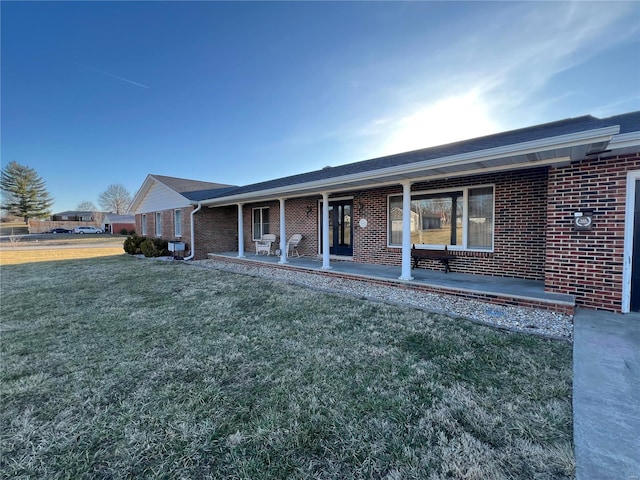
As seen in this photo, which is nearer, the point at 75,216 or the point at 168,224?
the point at 168,224

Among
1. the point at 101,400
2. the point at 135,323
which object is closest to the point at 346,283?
the point at 135,323

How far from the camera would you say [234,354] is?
340cm

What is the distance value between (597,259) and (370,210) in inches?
209

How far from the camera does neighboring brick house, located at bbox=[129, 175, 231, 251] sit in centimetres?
1327

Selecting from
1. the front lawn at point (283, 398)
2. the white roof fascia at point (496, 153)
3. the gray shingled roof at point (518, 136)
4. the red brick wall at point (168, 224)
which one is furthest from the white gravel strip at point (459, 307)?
the red brick wall at point (168, 224)

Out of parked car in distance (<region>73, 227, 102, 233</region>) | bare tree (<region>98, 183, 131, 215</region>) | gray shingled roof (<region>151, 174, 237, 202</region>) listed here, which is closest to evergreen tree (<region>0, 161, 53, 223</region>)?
bare tree (<region>98, 183, 131, 215</region>)

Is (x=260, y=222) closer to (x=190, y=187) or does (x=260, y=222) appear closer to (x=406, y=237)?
(x=190, y=187)

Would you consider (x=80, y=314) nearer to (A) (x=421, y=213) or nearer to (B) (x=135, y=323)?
(B) (x=135, y=323)

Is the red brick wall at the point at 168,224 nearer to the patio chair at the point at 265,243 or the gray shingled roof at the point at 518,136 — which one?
the patio chair at the point at 265,243

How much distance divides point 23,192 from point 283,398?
72.8m

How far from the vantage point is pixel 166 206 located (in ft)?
48.3

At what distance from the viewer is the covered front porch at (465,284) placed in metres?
4.67

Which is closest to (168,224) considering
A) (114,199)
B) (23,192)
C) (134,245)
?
(134,245)

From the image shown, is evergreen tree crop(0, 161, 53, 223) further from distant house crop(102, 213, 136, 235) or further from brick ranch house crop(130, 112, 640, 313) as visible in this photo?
brick ranch house crop(130, 112, 640, 313)
